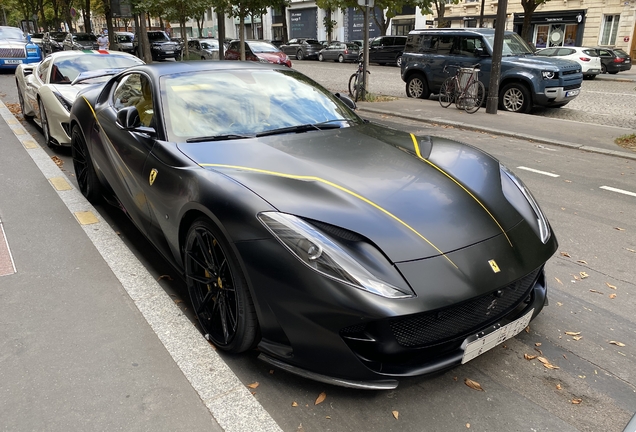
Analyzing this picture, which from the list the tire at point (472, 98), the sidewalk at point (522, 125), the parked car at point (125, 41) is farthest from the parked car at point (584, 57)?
the parked car at point (125, 41)

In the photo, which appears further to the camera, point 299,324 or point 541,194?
point 541,194

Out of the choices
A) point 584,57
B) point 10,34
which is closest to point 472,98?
point 584,57

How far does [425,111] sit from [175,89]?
9.19 metres

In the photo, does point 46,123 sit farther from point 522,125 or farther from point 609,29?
point 609,29

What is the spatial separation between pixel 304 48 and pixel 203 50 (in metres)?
10.7

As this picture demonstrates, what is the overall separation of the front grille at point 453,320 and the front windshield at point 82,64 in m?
6.63

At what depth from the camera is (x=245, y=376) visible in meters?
2.68

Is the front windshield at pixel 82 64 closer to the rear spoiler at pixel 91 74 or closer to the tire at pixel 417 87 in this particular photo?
the rear spoiler at pixel 91 74

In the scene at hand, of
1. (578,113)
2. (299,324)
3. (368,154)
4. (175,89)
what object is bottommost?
(578,113)

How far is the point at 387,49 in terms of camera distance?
29.5 meters

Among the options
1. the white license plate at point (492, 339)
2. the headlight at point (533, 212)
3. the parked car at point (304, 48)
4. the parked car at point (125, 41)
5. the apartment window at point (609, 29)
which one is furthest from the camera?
the parked car at point (304, 48)

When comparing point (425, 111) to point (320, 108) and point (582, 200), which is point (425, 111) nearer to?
point (582, 200)

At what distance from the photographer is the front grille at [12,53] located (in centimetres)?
2059

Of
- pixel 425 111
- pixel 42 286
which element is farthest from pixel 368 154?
pixel 425 111
